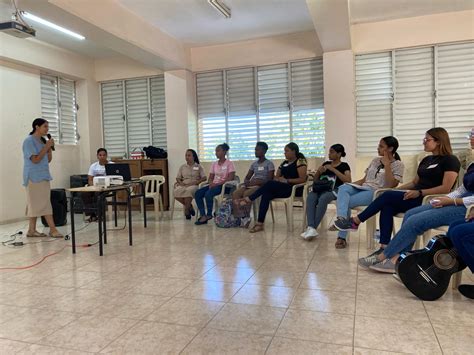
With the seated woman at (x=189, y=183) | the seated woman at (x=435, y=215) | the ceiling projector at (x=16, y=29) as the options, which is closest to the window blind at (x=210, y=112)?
the seated woman at (x=189, y=183)

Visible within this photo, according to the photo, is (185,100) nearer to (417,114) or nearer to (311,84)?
(311,84)

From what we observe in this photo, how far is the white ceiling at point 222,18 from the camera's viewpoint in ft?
16.4

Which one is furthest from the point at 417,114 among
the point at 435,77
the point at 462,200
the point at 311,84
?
the point at 462,200

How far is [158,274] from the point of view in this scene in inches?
118

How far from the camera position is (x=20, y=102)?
6109 millimetres

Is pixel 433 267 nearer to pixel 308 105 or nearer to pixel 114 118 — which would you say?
pixel 308 105

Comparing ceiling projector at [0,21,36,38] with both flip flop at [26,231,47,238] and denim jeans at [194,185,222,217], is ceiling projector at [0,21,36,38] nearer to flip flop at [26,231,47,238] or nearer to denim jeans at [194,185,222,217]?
flip flop at [26,231,47,238]

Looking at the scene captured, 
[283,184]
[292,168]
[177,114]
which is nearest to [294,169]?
[292,168]

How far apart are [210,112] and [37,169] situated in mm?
3438

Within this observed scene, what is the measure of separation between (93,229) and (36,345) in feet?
11.0

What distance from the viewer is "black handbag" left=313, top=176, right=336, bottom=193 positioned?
13.5ft

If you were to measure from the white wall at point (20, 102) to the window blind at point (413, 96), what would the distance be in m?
5.81

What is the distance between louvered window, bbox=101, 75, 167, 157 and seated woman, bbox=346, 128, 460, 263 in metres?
5.07

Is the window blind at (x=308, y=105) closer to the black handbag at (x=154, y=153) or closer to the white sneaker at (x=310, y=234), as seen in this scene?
the black handbag at (x=154, y=153)
